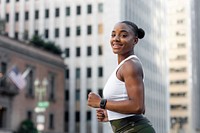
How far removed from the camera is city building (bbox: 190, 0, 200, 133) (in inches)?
4872

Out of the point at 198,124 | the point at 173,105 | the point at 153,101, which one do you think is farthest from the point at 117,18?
the point at 198,124

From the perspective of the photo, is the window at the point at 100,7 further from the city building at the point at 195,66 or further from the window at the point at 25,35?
the city building at the point at 195,66

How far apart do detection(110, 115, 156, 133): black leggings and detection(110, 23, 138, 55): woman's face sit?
674 millimetres

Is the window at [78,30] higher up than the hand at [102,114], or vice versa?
the window at [78,30]

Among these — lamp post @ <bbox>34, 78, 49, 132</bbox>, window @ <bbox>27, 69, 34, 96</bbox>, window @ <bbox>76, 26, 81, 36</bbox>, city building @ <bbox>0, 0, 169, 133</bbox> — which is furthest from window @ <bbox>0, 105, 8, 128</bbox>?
window @ <bbox>76, 26, 81, 36</bbox>

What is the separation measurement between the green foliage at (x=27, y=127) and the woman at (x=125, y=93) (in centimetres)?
4828

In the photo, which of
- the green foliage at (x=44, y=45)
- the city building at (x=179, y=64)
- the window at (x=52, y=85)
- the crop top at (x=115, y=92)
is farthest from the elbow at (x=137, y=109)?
the city building at (x=179, y=64)

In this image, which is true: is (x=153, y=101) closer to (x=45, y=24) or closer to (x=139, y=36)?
(x=45, y=24)

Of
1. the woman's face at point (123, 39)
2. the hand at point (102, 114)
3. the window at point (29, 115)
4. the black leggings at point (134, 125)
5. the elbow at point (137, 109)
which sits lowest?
the window at point (29, 115)

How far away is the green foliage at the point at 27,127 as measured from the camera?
2076 inches

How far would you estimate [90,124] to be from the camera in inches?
2931

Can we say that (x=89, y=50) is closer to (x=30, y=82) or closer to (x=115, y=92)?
(x=30, y=82)

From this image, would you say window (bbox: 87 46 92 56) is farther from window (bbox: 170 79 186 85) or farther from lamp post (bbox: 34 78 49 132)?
window (bbox: 170 79 186 85)

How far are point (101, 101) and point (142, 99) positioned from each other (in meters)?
0.40
